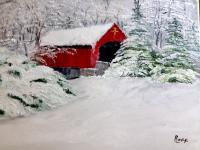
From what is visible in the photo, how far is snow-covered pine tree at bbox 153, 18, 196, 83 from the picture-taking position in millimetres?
1553

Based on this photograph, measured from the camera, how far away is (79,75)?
1474 mm

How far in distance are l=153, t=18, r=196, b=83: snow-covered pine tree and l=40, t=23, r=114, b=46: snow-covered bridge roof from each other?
10.1 inches

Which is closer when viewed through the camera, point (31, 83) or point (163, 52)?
point (31, 83)

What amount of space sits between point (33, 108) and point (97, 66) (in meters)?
0.29

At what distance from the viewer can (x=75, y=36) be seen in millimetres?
1489

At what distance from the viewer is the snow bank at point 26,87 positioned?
4.50 ft

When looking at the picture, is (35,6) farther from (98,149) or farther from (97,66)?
(98,149)

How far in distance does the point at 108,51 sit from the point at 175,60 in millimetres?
285

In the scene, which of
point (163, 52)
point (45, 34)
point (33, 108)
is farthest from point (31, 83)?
point (163, 52)

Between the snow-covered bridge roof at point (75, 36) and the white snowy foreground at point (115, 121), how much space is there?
0.15 meters

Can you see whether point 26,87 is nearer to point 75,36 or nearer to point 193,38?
point 75,36

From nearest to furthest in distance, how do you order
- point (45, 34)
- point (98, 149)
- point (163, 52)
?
1. point (98, 149)
2. point (45, 34)
3. point (163, 52)

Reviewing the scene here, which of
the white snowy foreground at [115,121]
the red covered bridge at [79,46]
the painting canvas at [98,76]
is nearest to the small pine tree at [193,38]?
the painting canvas at [98,76]

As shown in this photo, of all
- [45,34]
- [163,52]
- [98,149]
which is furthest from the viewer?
[163,52]
